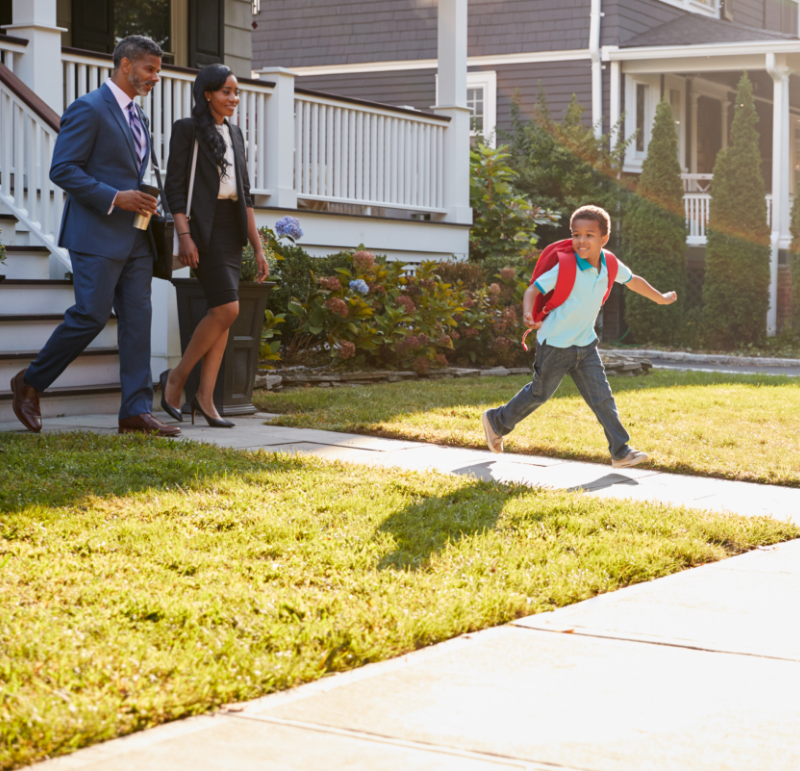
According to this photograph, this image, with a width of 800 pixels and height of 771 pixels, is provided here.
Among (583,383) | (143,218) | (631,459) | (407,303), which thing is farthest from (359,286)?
(631,459)

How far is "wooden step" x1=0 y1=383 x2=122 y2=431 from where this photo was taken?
6844mm

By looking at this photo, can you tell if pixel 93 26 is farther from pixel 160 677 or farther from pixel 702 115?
pixel 702 115

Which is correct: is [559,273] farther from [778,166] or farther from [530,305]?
[778,166]

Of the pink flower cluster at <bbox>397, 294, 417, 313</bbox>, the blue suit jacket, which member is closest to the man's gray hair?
the blue suit jacket

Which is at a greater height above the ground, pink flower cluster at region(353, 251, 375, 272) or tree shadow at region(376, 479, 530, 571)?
pink flower cluster at region(353, 251, 375, 272)

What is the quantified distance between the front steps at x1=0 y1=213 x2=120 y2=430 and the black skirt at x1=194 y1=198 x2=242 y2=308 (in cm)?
115

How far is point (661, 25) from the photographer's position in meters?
20.7

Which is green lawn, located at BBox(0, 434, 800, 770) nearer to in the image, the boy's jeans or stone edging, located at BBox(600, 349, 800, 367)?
the boy's jeans

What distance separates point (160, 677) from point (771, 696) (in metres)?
1.42

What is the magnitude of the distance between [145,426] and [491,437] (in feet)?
6.09

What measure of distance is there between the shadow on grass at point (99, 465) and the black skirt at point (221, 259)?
1.08 metres

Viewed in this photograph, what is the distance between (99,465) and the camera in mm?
5070

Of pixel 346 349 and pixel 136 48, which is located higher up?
pixel 136 48

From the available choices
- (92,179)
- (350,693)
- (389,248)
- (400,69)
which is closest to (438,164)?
(389,248)
